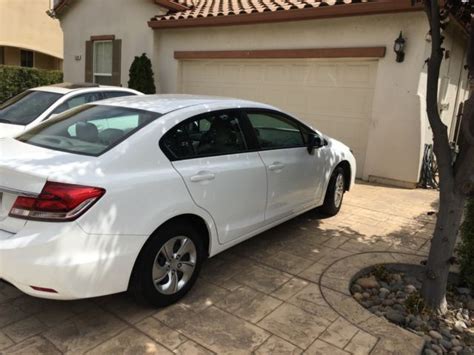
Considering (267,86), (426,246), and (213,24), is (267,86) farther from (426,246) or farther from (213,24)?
(426,246)

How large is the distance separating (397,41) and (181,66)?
217 inches

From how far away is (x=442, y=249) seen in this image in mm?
3496

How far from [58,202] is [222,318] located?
1477 millimetres

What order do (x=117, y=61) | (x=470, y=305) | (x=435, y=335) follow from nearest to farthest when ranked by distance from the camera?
1. (x=435, y=335)
2. (x=470, y=305)
3. (x=117, y=61)

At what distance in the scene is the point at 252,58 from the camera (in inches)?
371

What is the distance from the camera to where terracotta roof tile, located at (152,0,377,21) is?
856cm

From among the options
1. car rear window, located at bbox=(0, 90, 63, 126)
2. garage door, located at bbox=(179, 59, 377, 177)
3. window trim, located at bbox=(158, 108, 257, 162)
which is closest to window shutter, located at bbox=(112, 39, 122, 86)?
garage door, located at bbox=(179, 59, 377, 177)

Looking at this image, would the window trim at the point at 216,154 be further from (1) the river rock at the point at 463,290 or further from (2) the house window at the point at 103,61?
(2) the house window at the point at 103,61

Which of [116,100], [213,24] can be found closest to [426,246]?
[116,100]

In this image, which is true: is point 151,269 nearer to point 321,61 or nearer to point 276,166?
point 276,166

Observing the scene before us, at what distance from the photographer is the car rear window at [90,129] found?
10.5 ft

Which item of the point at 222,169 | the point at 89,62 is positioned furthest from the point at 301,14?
the point at 89,62

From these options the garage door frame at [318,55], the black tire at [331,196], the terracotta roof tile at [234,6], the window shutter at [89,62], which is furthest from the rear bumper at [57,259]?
the window shutter at [89,62]

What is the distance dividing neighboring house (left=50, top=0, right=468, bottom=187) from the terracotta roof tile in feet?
0.12
